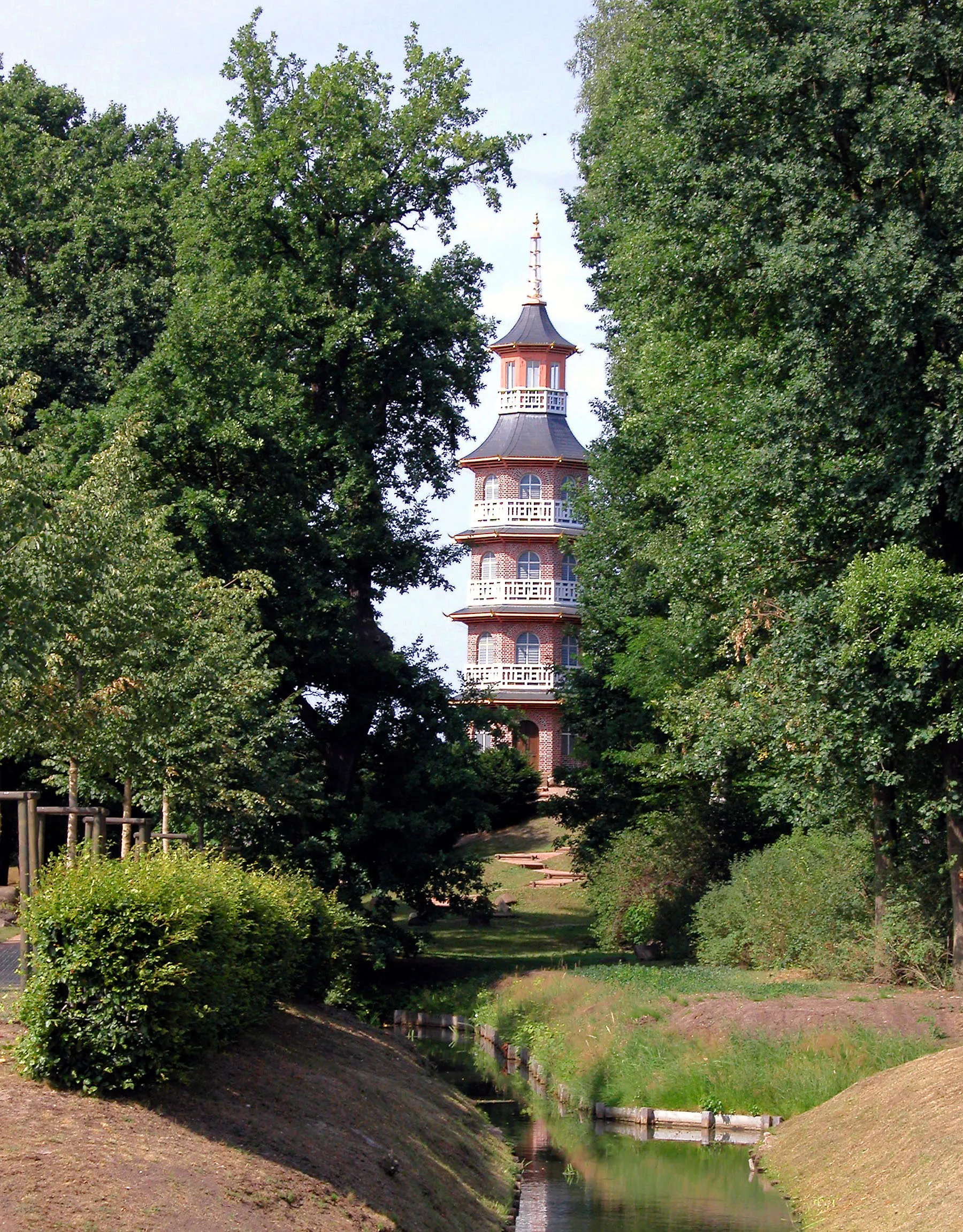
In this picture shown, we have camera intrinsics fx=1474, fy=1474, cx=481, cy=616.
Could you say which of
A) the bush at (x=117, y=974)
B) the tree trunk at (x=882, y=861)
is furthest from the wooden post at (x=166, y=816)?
the tree trunk at (x=882, y=861)

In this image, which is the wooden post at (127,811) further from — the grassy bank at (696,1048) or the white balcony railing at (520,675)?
the white balcony railing at (520,675)

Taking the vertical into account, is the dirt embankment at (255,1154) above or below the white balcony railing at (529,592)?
below

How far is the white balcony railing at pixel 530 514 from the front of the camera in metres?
68.4

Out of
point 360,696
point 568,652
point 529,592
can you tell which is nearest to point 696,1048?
point 360,696

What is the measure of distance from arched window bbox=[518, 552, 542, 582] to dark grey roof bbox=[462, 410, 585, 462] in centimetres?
459

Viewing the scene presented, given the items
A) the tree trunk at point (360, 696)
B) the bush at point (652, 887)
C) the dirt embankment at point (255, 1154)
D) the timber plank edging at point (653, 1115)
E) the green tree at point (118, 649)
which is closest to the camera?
the dirt embankment at point (255, 1154)

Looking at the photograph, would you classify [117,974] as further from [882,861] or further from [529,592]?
[529,592]

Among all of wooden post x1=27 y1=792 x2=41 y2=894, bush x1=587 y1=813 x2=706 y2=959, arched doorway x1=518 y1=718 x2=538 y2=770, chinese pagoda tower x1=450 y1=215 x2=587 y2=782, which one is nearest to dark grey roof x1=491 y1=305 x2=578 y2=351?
chinese pagoda tower x1=450 y1=215 x2=587 y2=782

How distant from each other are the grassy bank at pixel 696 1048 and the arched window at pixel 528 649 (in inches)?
1560

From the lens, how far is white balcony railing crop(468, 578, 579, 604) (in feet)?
223

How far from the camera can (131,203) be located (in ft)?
129

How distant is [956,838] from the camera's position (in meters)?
23.9

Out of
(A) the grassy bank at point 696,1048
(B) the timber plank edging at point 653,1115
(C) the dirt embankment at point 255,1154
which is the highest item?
(C) the dirt embankment at point 255,1154

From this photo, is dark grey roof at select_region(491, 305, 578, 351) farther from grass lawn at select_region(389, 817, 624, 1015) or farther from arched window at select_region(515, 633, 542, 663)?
grass lawn at select_region(389, 817, 624, 1015)
